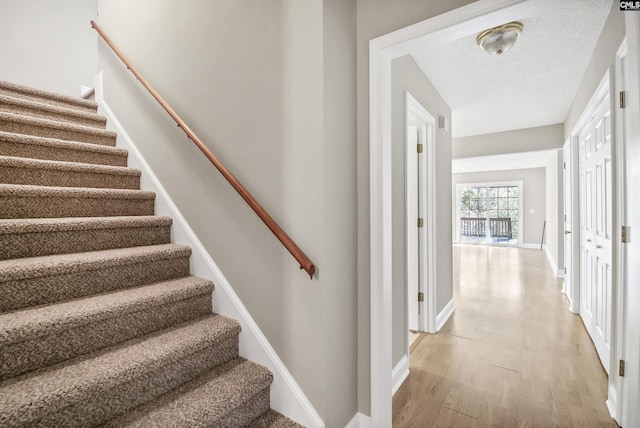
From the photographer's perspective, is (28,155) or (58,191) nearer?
(58,191)

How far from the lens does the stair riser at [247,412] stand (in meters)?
1.30

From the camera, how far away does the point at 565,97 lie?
144 inches

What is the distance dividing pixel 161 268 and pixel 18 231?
0.69 m

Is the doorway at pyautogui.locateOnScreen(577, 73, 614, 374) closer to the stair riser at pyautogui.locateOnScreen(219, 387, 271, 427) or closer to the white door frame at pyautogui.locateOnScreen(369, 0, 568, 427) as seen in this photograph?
the white door frame at pyautogui.locateOnScreen(369, 0, 568, 427)

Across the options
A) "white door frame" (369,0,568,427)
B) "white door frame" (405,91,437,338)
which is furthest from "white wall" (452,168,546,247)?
"white door frame" (369,0,568,427)

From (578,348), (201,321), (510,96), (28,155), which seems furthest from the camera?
(510,96)

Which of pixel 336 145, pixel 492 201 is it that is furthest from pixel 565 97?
pixel 492 201

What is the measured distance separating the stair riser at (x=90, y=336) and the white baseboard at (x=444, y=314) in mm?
2390

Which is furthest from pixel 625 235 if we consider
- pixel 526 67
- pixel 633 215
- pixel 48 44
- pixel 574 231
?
pixel 48 44

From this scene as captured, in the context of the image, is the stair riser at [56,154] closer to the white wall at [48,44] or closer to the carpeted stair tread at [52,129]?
the carpeted stair tread at [52,129]

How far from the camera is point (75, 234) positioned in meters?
1.69

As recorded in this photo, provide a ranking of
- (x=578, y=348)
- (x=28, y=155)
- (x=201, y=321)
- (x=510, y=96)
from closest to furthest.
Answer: (x=201, y=321), (x=28, y=155), (x=578, y=348), (x=510, y=96)

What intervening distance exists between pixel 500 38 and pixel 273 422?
3023mm

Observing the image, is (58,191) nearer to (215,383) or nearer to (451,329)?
(215,383)
